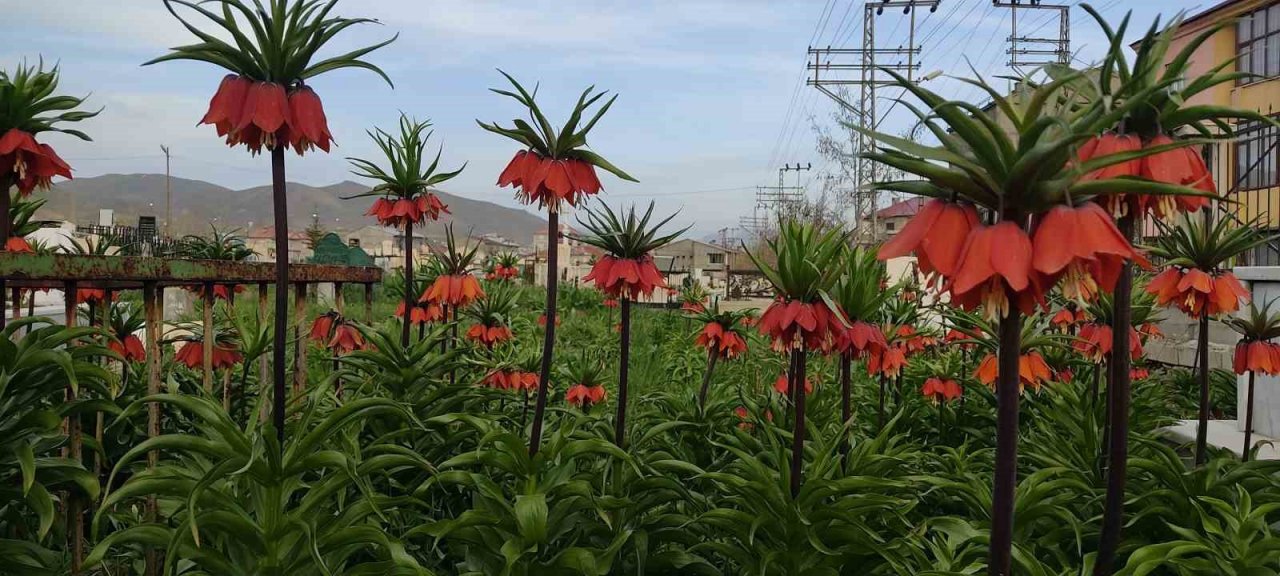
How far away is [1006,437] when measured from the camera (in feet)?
4.98

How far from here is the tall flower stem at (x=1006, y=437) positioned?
149 centimetres

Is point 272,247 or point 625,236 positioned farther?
point 272,247

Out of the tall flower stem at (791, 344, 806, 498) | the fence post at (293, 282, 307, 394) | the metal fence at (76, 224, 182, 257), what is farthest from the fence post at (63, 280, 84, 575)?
the tall flower stem at (791, 344, 806, 498)

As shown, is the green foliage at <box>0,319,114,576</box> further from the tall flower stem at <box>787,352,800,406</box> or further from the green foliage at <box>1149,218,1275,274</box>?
the green foliage at <box>1149,218,1275,274</box>

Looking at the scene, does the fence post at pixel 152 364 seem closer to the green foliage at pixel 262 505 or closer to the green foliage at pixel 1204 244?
the green foliage at pixel 262 505

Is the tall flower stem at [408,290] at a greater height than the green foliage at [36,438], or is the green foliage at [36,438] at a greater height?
the tall flower stem at [408,290]

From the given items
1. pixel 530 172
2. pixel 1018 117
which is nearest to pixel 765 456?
pixel 530 172

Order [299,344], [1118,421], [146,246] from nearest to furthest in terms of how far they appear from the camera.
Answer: [1118,421] < [299,344] < [146,246]

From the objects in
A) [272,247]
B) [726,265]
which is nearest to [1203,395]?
[272,247]

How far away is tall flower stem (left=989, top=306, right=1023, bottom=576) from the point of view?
1494mm

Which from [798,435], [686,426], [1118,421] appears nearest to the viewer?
[1118,421]

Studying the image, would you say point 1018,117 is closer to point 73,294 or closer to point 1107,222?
point 1107,222

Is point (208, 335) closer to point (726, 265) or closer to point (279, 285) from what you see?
point (279, 285)

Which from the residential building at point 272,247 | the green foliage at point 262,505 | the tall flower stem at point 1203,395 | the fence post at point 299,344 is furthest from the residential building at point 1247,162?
the residential building at point 272,247
